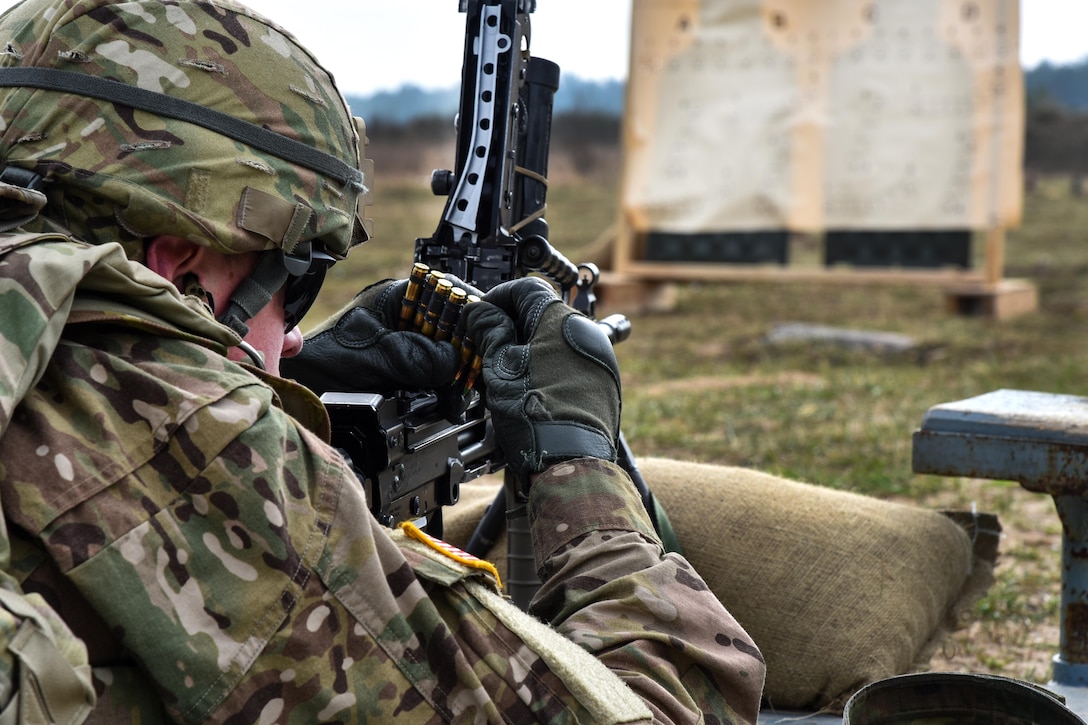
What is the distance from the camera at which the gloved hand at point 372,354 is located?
2.21m

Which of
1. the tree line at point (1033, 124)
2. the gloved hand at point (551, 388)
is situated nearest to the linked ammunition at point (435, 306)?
the gloved hand at point (551, 388)

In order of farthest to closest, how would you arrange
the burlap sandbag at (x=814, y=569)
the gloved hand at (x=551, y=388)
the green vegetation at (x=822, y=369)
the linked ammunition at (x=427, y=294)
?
the green vegetation at (x=822, y=369) → the burlap sandbag at (x=814, y=569) → the linked ammunition at (x=427, y=294) → the gloved hand at (x=551, y=388)

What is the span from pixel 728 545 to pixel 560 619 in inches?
63.0

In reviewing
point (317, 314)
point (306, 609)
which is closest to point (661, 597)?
point (306, 609)

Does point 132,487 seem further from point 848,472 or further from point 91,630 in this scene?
point 848,472

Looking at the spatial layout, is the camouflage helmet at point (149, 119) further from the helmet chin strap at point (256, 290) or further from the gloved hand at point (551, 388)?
the gloved hand at point (551, 388)

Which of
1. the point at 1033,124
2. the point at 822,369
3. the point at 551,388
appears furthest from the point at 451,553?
the point at 1033,124

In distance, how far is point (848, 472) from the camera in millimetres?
5293

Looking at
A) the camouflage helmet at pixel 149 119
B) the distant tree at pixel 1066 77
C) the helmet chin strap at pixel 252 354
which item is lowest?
the helmet chin strap at pixel 252 354

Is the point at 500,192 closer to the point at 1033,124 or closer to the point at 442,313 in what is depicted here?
the point at 442,313

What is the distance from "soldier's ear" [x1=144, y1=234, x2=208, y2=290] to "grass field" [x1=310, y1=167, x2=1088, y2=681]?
2.70 meters

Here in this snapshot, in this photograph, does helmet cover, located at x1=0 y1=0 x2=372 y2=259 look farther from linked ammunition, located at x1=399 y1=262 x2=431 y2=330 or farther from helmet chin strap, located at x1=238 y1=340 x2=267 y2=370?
linked ammunition, located at x1=399 y1=262 x2=431 y2=330

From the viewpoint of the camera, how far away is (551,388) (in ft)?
5.93

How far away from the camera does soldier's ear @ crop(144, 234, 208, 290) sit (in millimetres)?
1563
